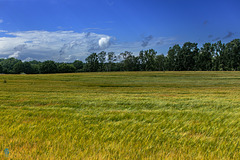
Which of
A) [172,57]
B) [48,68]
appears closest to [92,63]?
[48,68]

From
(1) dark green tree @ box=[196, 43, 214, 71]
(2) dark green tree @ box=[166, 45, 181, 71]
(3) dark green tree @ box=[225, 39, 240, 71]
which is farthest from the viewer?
(2) dark green tree @ box=[166, 45, 181, 71]

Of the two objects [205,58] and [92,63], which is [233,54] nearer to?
[205,58]

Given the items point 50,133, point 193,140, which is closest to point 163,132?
point 193,140

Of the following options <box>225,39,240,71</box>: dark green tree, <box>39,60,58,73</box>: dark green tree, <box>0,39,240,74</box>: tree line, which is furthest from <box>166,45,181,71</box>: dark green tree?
<box>39,60,58,73</box>: dark green tree

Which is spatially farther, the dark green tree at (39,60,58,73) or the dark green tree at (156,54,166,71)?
the dark green tree at (156,54,166,71)

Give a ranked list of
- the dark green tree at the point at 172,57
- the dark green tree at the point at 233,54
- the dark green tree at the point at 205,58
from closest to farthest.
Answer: the dark green tree at the point at 233,54 → the dark green tree at the point at 205,58 → the dark green tree at the point at 172,57

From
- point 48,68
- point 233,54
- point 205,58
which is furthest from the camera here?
point 48,68

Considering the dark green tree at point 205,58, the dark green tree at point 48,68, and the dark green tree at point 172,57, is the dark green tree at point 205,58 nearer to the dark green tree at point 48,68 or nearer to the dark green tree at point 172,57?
the dark green tree at point 172,57

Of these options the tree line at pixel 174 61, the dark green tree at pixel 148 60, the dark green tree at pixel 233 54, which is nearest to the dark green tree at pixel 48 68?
the tree line at pixel 174 61

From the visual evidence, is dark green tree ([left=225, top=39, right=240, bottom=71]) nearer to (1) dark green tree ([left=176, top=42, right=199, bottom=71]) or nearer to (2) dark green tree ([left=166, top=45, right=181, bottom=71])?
(1) dark green tree ([left=176, top=42, right=199, bottom=71])

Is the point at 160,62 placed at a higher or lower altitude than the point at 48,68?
higher

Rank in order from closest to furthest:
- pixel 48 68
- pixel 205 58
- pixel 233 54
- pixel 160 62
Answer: pixel 233 54, pixel 205 58, pixel 48 68, pixel 160 62

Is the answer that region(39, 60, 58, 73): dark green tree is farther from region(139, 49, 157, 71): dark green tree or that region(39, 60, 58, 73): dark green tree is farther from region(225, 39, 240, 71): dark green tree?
region(225, 39, 240, 71): dark green tree

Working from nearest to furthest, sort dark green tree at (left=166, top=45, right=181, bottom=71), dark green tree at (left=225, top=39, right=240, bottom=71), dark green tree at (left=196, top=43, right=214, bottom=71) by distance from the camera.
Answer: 1. dark green tree at (left=225, top=39, right=240, bottom=71)
2. dark green tree at (left=196, top=43, right=214, bottom=71)
3. dark green tree at (left=166, top=45, right=181, bottom=71)
